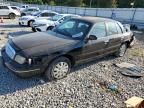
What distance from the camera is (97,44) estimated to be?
645 centimetres

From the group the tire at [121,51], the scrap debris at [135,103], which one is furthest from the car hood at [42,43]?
the tire at [121,51]

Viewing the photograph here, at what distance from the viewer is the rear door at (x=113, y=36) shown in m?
7.03

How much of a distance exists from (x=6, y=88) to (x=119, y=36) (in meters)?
4.33

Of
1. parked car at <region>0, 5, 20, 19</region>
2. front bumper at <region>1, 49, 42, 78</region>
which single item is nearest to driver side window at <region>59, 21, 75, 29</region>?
front bumper at <region>1, 49, 42, 78</region>

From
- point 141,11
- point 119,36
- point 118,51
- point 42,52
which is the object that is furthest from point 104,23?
point 141,11

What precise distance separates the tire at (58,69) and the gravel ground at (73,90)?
0.46 feet

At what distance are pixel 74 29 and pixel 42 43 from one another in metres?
1.31

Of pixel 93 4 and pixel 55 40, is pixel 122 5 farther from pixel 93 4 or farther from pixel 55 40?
pixel 55 40

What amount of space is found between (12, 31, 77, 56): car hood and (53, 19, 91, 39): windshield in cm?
26

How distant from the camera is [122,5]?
196 feet

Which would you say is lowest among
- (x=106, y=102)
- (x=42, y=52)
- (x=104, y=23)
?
(x=106, y=102)

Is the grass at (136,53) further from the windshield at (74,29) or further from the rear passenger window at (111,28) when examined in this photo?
the windshield at (74,29)

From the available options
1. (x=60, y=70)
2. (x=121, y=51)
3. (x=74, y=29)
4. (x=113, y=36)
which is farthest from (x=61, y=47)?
(x=121, y=51)

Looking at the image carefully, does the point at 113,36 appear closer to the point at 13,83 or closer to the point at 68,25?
the point at 68,25
